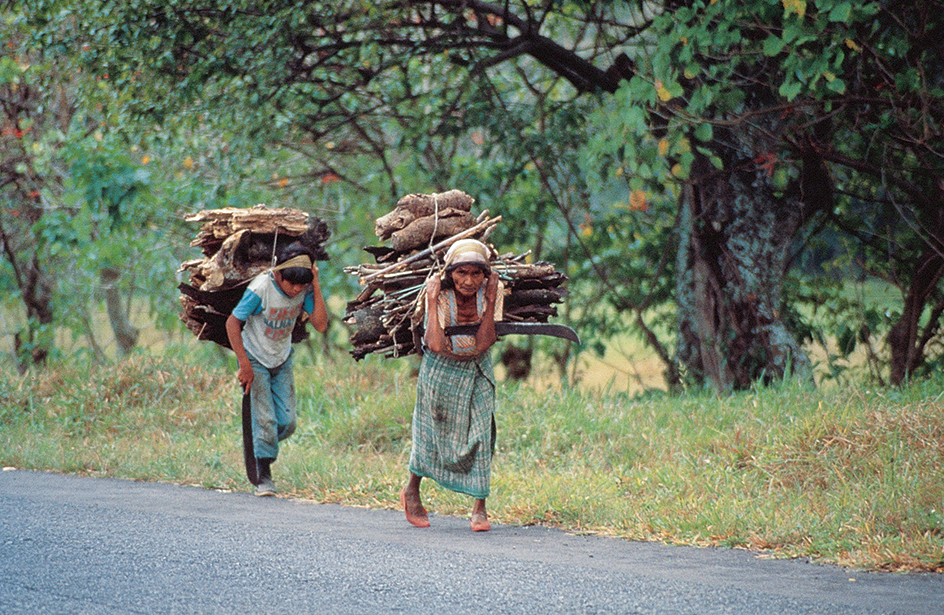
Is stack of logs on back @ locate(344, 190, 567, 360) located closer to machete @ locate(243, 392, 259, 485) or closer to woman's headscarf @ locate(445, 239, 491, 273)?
woman's headscarf @ locate(445, 239, 491, 273)

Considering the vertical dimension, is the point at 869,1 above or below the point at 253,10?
below

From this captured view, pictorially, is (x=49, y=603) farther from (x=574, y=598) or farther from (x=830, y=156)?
(x=830, y=156)

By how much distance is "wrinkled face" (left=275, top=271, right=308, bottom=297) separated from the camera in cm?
736

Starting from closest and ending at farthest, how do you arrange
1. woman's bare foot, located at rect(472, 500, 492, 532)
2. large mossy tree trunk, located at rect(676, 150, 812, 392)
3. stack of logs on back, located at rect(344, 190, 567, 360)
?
1. woman's bare foot, located at rect(472, 500, 492, 532)
2. stack of logs on back, located at rect(344, 190, 567, 360)
3. large mossy tree trunk, located at rect(676, 150, 812, 392)

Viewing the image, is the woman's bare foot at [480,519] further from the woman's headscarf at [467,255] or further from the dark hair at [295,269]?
the dark hair at [295,269]

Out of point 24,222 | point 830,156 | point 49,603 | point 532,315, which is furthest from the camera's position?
A: point 24,222

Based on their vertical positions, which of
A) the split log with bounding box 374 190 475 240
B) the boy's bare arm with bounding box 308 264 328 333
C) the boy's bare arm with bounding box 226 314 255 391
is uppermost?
the split log with bounding box 374 190 475 240

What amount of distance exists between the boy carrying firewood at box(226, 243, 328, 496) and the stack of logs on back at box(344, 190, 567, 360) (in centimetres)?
66

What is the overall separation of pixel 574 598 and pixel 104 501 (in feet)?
13.0

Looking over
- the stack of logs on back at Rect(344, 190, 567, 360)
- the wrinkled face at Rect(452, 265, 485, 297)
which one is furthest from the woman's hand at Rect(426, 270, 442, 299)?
the stack of logs on back at Rect(344, 190, 567, 360)

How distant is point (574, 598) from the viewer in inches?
184

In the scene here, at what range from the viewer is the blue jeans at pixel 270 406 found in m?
7.56

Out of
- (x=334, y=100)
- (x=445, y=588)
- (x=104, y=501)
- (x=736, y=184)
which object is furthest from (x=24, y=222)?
(x=445, y=588)

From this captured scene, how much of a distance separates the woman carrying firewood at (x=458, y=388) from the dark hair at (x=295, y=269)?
1287 mm
